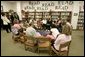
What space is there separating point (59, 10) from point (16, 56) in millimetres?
4825

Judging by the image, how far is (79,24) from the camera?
8492 millimetres

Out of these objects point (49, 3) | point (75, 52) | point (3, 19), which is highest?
point (49, 3)

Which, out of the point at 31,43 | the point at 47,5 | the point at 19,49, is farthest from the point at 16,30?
the point at 47,5

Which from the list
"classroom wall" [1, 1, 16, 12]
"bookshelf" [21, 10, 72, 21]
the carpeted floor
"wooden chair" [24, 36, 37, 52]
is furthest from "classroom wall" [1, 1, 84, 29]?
"wooden chair" [24, 36, 37, 52]

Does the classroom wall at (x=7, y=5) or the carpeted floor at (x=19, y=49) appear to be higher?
the classroom wall at (x=7, y=5)

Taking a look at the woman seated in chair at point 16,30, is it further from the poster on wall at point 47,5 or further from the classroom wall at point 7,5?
the classroom wall at point 7,5

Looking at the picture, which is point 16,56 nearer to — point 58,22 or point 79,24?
point 58,22

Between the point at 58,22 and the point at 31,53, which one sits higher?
the point at 58,22

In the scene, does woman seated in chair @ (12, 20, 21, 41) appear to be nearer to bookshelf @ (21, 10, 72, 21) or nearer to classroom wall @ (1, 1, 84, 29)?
bookshelf @ (21, 10, 72, 21)

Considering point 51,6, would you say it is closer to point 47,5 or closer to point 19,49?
point 47,5

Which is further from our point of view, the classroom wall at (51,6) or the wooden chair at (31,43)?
the classroom wall at (51,6)

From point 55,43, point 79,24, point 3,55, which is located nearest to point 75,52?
point 55,43

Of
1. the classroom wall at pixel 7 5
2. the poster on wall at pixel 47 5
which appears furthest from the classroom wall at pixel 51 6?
the classroom wall at pixel 7 5

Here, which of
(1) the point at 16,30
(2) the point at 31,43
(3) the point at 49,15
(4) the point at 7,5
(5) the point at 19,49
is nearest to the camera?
(2) the point at 31,43
